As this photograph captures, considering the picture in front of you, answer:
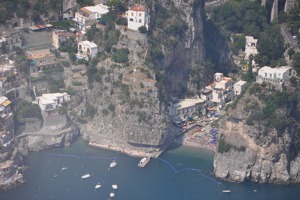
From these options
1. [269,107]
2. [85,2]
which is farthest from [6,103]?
[269,107]

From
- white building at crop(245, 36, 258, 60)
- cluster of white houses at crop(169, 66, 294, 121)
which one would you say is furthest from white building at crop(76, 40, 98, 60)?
white building at crop(245, 36, 258, 60)

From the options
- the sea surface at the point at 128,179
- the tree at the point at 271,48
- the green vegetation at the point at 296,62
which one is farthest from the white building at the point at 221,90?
the sea surface at the point at 128,179

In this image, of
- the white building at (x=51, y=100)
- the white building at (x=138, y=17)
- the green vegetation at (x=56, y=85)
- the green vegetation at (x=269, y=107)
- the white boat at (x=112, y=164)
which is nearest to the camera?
the green vegetation at (x=269, y=107)

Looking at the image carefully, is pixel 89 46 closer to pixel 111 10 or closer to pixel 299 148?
pixel 111 10

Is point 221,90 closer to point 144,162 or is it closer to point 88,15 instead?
point 144,162

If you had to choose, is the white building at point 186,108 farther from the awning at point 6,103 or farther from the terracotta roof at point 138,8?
the awning at point 6,103

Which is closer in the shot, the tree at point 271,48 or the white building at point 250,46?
the tree at point 271,48
